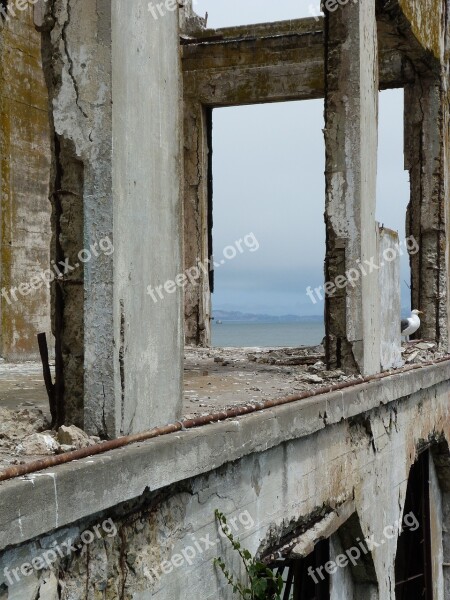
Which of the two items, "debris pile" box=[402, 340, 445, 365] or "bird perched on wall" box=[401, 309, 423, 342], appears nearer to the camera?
"debris pile" box=[402, 340, 445, 365]

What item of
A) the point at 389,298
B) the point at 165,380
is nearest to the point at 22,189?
the point at 389,298

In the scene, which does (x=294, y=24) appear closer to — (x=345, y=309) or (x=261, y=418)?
(x=345, y=309)

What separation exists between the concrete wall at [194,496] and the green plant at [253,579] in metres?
0.05

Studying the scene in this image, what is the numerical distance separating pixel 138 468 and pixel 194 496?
25.0 inches

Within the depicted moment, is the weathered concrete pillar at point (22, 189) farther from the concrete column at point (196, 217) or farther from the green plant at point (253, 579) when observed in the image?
the green plant at point (253, 579)

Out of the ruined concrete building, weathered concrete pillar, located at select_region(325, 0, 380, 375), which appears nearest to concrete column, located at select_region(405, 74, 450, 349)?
the ruined concrete building

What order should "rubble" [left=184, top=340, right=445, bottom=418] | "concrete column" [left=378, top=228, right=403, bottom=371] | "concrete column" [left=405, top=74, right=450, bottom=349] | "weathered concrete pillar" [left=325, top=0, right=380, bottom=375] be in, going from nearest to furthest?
"rubble" [left=184, top=340, right=445, bottom=418]
"weathered concrete pillar" [left=325, top=0, right=380, bottom=375]
"concrete column" [left=378, top=228, right=403, bottom=371]
"concrete column" [left=405, top=74, right=450, bottom=349]

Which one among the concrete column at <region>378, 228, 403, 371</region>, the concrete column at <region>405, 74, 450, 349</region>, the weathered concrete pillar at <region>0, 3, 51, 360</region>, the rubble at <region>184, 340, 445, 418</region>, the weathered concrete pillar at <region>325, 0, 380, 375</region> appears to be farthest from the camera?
the concrete column at <region>405, 74, 450, 349</region>

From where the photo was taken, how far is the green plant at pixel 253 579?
3.94 m

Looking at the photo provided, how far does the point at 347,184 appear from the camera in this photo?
6.37 meters

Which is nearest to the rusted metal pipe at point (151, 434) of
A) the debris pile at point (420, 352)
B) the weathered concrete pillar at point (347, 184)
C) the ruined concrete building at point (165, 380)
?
the ruined concrete building at point (165, 380)

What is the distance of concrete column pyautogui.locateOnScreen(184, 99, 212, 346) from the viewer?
470 inches

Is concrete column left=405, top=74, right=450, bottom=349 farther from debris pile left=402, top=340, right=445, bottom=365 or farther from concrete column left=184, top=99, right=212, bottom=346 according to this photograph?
concrete column left=184, top=99, right=212, bottom=346

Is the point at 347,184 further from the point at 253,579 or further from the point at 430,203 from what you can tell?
the point at 430,203
